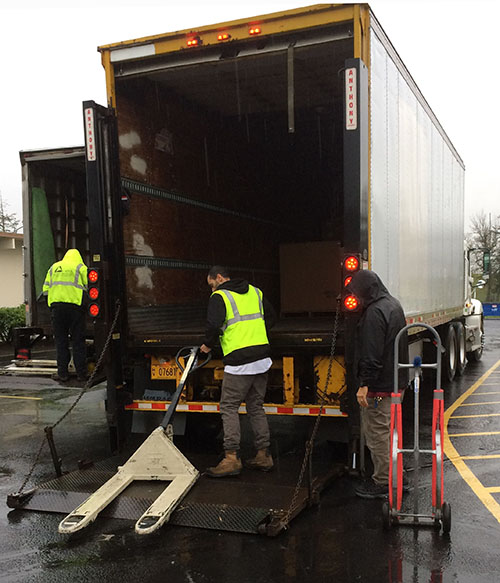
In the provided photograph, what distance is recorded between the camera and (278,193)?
10.4 metres

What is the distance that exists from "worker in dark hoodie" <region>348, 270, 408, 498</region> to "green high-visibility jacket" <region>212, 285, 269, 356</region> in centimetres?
90

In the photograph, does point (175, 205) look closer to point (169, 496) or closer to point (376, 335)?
point (376, 335)

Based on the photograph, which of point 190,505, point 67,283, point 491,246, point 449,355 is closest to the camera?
point 190,505

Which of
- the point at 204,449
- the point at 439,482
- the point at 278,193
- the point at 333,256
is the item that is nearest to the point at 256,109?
the point at 278,193

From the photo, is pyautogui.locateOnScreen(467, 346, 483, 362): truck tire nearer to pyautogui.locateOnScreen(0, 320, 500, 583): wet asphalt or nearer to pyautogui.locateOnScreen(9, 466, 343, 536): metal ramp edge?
pyautogui.locateOnScreen(0, 320, 500, 583): wet asphalt

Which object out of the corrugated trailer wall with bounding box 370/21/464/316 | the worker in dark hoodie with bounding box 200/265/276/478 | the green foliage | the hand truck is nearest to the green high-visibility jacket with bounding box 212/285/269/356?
the worker in dark hoodie with bounding box 200/265/276/478

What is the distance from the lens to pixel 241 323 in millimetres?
5602

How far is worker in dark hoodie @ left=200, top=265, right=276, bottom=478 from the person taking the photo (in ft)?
18.2

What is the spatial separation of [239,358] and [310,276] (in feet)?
15.9

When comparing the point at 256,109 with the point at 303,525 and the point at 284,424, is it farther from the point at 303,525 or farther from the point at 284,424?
the point at 303,525

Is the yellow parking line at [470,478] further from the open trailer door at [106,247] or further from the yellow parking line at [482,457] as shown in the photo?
the open trailer door at [106,247]

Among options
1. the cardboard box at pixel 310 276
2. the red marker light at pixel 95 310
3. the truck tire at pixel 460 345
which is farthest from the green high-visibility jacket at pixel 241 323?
the truck tire at pixel 460 345

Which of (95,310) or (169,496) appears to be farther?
(95,310)

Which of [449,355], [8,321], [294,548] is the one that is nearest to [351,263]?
[294,548]
